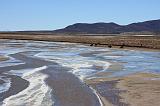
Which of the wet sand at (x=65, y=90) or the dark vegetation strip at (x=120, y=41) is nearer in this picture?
the wet sand at (x=65, y=90)

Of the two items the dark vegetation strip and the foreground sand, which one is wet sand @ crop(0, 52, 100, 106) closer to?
the foreground sand

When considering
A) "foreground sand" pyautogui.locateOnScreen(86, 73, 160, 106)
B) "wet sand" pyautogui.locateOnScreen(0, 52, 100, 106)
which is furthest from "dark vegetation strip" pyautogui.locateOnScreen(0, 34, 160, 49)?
"wet sand" pyautogui.locateOnScreen(0, 52, 100, 106)

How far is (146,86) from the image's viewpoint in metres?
16.7

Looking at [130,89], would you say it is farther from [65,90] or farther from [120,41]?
[120,41]

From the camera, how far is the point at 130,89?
52.5 ft

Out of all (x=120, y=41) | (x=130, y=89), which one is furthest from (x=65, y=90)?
(x=120, y=41)

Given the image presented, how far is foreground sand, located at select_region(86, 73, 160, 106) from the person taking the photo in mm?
13234

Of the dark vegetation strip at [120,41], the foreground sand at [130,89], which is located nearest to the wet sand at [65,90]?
the foreground sand at [130,89]

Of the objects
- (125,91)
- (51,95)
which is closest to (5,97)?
(51,95)

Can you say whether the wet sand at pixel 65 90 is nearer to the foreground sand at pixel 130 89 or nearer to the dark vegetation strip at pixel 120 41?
the foreground sand at pixel 130 89

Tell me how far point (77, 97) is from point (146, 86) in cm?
371

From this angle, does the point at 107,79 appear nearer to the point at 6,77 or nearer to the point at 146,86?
the point at 146,86

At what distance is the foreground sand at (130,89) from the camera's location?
13.2m

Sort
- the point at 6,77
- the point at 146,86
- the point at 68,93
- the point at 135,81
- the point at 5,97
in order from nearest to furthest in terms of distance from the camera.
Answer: the point at 5,97
the point at 68,93
the point at 146,86
the point at 135,81
the point at 6,77
